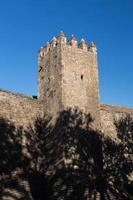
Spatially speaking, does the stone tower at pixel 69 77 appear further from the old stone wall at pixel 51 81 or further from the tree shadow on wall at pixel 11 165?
the tree shadow on wall at pixel 11 165

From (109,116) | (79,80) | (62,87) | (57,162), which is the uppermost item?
(79,80)

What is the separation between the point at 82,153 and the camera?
17703 mm

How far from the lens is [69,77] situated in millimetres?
18688

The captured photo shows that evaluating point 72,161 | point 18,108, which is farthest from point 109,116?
point 18,108

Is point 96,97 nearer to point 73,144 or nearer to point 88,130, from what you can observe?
point 88,130

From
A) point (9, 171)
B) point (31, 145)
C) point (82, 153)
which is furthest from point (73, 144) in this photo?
point (9, 171)

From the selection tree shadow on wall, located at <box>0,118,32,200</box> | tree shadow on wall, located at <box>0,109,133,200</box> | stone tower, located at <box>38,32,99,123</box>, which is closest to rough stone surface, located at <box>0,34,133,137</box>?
stone tower, located at <box>38,32,99,123</box>

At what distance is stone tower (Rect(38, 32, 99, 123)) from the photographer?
725 inches

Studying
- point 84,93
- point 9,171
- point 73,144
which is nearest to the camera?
point 9,171

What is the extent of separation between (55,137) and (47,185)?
219cm

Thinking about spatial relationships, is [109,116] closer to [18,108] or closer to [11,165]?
[18,108]

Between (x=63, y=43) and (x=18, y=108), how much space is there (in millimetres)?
3952

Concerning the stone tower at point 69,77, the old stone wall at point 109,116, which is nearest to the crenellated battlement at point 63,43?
the stone tower at point 69,77

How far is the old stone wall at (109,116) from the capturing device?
67.0 ft
